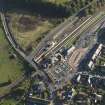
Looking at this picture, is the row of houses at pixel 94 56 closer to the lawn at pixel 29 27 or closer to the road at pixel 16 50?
the road at pixel 16 50

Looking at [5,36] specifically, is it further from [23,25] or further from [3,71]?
[3,71]

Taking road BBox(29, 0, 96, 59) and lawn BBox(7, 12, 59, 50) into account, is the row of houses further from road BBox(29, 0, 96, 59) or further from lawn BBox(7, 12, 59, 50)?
lawn BBox(7, 12, 59, 50)

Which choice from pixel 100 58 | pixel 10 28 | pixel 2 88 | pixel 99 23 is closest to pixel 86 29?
pixel 99 23

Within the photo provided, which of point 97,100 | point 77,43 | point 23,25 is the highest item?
point 23,25

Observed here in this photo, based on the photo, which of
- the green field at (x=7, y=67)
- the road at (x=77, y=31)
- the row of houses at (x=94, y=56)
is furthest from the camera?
the road at (x=77, y=31)

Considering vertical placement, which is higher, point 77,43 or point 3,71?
point 77,43

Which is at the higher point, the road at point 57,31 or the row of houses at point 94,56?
the road at point 57,31

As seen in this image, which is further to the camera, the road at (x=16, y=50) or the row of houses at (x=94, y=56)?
the row of houses at (x=94, y=56)

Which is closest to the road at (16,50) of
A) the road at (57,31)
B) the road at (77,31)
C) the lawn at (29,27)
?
the lawn at (29,27)

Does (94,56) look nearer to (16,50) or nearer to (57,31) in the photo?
(57,31)
